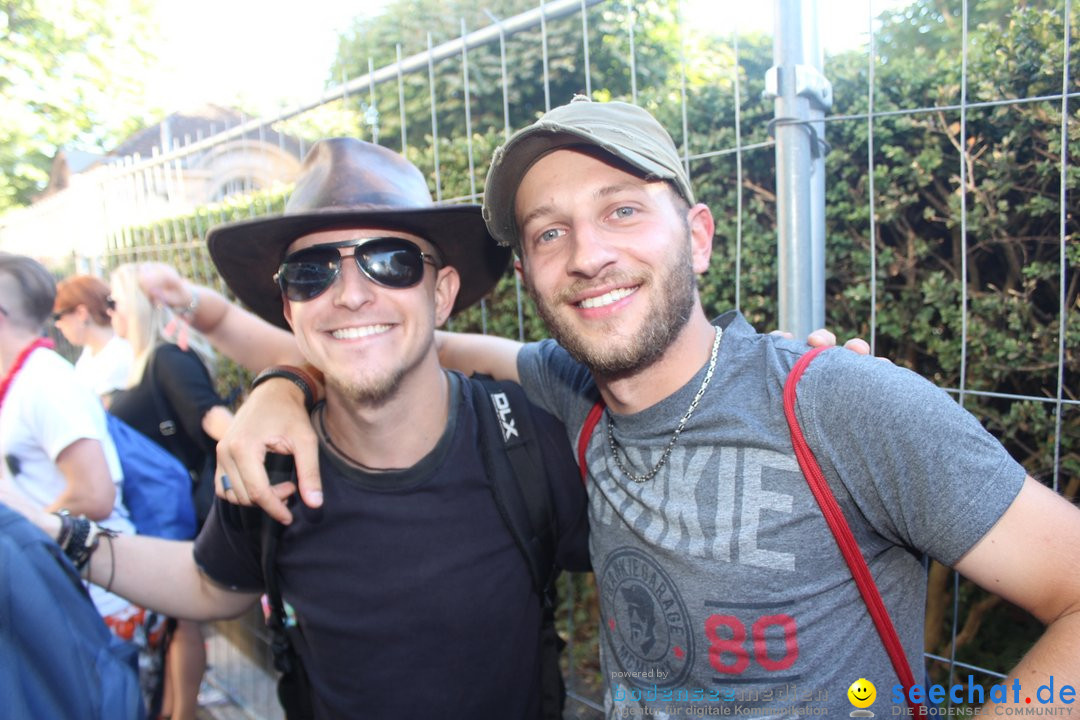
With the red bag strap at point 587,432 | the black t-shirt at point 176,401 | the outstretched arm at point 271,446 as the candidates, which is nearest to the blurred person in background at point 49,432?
the black t-shirt at point 176,401

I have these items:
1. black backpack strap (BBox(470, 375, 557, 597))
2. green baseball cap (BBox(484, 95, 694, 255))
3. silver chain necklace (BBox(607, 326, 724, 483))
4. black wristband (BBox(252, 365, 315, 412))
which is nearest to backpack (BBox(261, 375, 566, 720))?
black backpack strap (BBox(470, 375, 557, 597))

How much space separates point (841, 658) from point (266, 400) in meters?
1.44

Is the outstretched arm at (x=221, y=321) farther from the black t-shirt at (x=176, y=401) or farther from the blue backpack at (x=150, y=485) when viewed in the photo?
the black t-shirt at (x=176, y=401)

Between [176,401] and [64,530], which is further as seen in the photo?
[176,401]

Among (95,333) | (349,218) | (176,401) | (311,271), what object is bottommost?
(176,401)

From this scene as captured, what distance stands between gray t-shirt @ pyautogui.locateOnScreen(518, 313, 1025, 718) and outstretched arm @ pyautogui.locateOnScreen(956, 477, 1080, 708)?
0.04 meters

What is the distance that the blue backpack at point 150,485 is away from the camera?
3014 mm

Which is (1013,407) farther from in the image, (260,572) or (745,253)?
(260,572)

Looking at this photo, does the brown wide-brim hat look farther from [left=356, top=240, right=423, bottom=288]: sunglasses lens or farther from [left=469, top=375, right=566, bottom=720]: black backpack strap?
[left=469, top=375, right=566, bottom=720]: black backpack strap

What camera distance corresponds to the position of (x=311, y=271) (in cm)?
174

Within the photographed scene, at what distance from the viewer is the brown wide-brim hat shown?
5.59ft

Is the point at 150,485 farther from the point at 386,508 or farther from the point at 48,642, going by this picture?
the point at 386,508

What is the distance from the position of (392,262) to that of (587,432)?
0.66 meters

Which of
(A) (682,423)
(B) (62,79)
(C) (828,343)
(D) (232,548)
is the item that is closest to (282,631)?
(D) (232,548)
